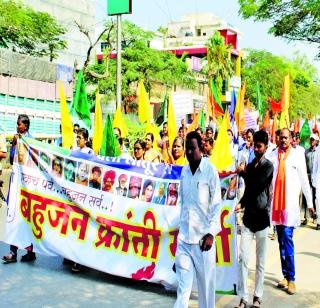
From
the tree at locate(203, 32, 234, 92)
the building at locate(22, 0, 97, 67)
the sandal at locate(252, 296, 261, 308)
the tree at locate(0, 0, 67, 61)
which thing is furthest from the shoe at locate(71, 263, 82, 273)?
the tree at locate(203, 32, 234, 92)

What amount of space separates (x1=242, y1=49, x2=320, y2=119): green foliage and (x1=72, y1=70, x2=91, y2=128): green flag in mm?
46511

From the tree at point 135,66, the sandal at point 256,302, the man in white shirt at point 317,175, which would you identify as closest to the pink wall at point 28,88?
the tree at point 135,66

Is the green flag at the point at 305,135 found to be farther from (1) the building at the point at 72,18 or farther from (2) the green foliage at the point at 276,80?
(2) the green foliage at the point at 276,80

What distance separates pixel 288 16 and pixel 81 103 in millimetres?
9215

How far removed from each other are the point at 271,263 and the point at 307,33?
12043mm

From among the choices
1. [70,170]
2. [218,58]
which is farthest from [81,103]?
[218,58]

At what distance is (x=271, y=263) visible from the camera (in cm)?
695

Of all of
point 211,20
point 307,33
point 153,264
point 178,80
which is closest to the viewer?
point 153,264

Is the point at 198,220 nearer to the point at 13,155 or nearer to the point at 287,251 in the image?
the point at 287,251

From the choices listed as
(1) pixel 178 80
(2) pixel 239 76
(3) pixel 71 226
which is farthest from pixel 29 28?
(2) pixel 239 76

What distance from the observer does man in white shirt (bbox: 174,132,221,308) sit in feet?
14.1

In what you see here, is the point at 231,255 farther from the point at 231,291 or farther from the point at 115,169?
the point at 115,169

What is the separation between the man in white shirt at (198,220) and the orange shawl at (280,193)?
160 cm

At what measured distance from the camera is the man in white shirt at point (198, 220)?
14.1ft
